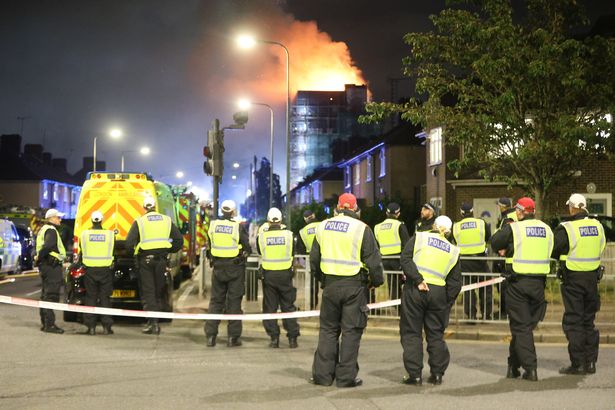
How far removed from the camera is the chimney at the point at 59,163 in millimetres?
84787

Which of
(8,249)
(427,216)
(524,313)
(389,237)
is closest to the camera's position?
(524,313)

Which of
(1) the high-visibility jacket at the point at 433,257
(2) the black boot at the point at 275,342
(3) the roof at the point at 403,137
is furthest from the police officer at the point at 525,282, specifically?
(3) the roof at the point at 403,137

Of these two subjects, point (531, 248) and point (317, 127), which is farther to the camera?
point (317, 127)

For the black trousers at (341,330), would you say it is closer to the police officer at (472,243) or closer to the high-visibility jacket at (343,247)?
the high-visibility jacket at (343,247)

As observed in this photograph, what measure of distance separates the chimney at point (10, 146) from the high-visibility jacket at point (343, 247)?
67105 millimetres

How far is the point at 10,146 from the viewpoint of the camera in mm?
70688

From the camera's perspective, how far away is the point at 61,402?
7.23 m

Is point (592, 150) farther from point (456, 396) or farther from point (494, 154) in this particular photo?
point (456, 396)

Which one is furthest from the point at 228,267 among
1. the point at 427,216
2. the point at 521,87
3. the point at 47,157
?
the point at 47,157

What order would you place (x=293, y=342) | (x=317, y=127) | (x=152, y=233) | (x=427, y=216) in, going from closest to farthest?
(x=293, y=342), (x=427, y=216), (x=152, y=233), (x=317, y=127)

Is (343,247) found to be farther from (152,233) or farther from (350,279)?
(152,233)

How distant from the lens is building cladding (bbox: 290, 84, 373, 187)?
94.8 metres

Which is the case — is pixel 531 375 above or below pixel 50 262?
below

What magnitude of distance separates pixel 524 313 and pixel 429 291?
3.50ft
